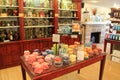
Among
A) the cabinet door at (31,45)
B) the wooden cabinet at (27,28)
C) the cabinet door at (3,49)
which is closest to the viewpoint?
the cabinet door at (3,49)

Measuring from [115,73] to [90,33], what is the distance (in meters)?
3.73

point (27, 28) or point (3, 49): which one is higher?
point (27, 28)

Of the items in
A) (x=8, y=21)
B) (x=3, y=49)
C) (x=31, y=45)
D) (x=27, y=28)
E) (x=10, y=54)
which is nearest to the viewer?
(x=3, y=49)

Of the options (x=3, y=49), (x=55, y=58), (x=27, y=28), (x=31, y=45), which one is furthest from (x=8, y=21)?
(x=55, y=58)

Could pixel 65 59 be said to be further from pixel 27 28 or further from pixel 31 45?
pixel 27 28

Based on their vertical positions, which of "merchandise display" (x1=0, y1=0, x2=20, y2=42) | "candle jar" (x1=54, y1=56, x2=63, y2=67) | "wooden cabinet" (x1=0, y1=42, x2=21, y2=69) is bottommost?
"wooden cabinet" (x1=0, y1=42, x2=21, y2=69)

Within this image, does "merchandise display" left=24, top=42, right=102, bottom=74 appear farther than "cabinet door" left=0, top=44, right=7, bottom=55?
No

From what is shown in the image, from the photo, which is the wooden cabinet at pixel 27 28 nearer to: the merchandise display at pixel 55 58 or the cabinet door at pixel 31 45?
the cabinet door at pixel 31 45

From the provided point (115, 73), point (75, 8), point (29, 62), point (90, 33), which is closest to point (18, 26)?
point (29, 62)

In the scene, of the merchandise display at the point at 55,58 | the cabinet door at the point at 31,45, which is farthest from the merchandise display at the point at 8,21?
the merchandise display at the point at 55,58

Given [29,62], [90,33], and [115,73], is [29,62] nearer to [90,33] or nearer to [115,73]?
[115,73]

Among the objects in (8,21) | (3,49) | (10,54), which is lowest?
(10,54)

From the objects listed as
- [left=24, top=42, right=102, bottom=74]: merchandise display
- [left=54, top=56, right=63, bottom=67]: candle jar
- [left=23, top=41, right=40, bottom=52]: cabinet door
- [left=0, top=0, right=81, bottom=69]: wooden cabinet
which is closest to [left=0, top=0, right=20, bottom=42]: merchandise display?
[left=0, top=0, right=81, bottom=69]: wooden cabinet

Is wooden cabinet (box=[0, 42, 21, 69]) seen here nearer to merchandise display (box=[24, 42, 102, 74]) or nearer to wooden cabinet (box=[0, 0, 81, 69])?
wooden cabinet (box=[0, 0, 81, 69])
